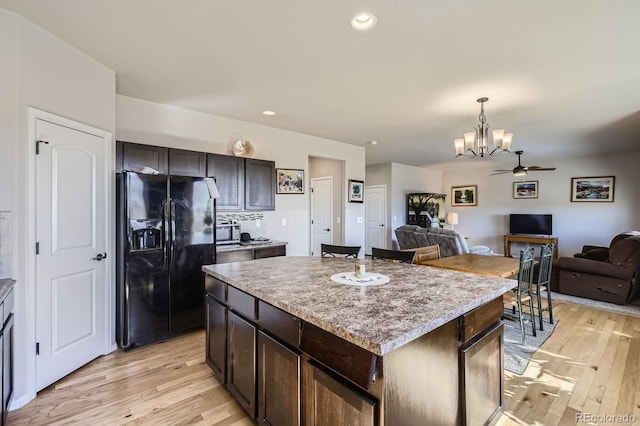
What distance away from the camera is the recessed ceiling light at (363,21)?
2.01 m

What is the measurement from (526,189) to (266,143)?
702cm

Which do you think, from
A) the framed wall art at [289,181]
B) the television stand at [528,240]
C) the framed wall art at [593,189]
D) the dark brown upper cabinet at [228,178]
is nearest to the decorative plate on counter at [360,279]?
the dark brown upper cabinet at [228,178]

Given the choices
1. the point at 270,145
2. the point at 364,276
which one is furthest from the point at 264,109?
the point at 364,276

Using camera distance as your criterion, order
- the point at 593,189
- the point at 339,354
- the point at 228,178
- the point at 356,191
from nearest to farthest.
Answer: the point at 339,354, the point at 228,178, the point at 356,191, the point at 593,189

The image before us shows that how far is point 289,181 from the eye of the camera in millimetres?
4863

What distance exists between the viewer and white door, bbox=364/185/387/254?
815cm

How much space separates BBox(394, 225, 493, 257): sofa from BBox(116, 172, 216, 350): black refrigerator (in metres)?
3.71

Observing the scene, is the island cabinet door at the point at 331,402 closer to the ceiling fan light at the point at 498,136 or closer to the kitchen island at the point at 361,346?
the kitchen island at the point at 361,346

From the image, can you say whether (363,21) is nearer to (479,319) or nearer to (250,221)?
(479,319)

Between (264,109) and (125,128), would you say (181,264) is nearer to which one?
(125,128)

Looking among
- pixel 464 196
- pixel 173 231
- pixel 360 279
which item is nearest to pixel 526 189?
pixel 464 196

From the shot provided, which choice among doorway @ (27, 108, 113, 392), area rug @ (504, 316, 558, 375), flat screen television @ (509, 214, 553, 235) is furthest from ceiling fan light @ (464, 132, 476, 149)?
flat screen television @ (509, 214, 553, 235)

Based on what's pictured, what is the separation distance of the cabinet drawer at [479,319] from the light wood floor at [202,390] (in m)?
0.77

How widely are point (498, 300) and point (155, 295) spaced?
2924 mm
